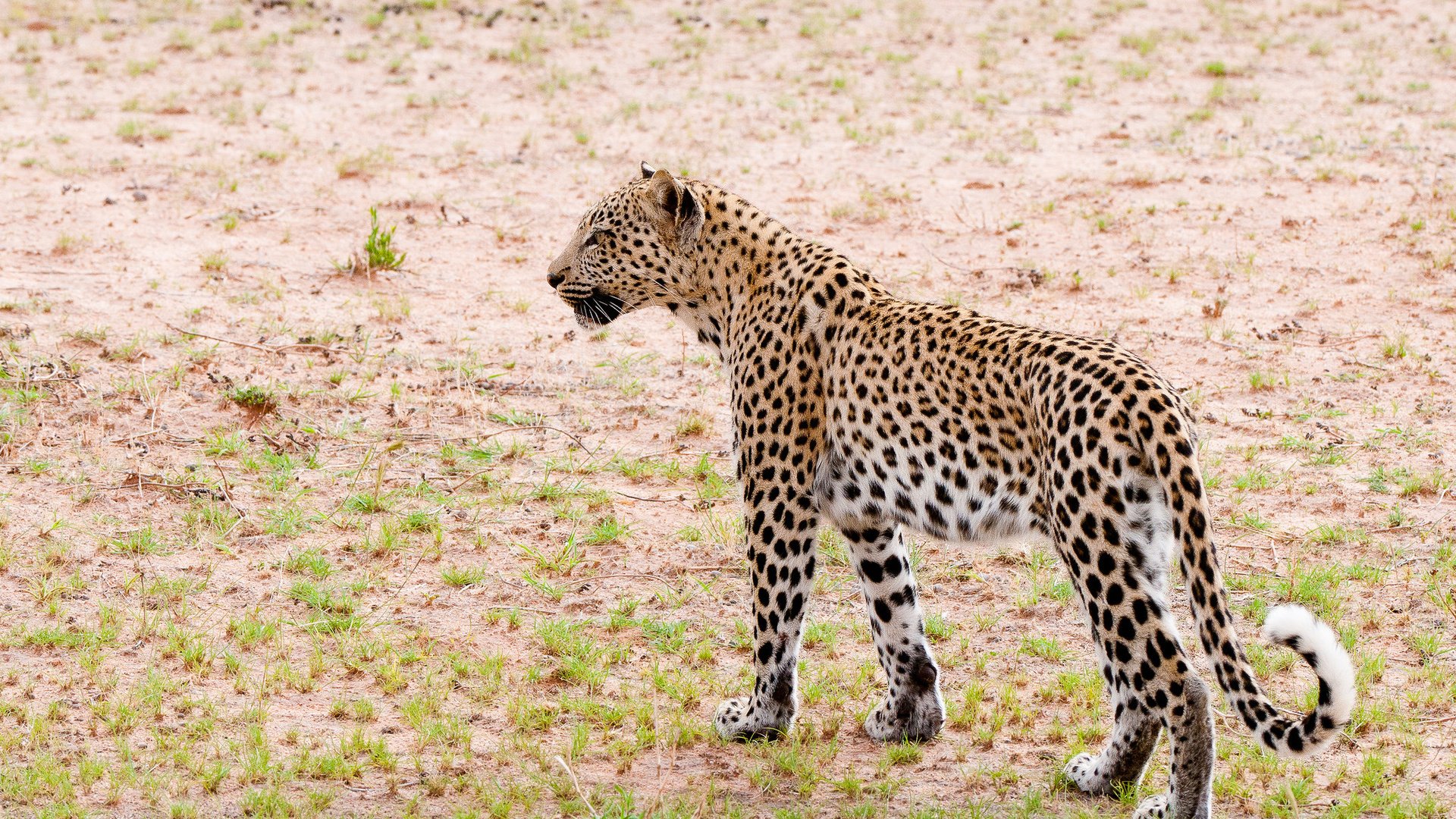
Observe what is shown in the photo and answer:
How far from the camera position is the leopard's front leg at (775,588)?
22.5ft

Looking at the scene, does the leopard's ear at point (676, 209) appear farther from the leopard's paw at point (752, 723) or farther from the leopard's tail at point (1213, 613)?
the leopard's tail at point (1213, 613)

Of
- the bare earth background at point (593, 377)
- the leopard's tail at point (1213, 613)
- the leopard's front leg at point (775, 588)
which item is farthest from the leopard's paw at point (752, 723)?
the leopard's tail at point (1213, 613)

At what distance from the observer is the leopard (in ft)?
18.3

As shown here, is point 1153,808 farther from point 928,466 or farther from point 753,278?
point 753,278

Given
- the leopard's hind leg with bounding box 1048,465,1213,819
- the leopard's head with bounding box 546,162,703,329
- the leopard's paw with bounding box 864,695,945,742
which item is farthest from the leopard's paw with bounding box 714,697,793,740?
the leopard's head with bounding box 546,162,703,329

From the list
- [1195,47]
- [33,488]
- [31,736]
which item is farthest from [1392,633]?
[1195,47]

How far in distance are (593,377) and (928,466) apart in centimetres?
478

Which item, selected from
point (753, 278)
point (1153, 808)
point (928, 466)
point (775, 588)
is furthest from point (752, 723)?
point (753, 278)

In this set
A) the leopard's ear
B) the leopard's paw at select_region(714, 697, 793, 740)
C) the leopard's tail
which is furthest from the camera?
the leopard's ear

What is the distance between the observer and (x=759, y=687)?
6980 mm

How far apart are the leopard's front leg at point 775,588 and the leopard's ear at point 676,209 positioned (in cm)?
120

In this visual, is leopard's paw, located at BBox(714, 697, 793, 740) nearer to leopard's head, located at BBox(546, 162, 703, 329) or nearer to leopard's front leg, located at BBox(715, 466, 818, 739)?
leopard's front leg, located at BBox(715, 466, 818, 739)

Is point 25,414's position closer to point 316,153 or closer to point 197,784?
point 197,784

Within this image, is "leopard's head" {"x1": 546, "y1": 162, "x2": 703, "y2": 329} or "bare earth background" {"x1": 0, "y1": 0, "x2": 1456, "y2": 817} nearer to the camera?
"bare earth background" {"x1": 0, "y1": 0, "x2": 1456, "y2": 817}
